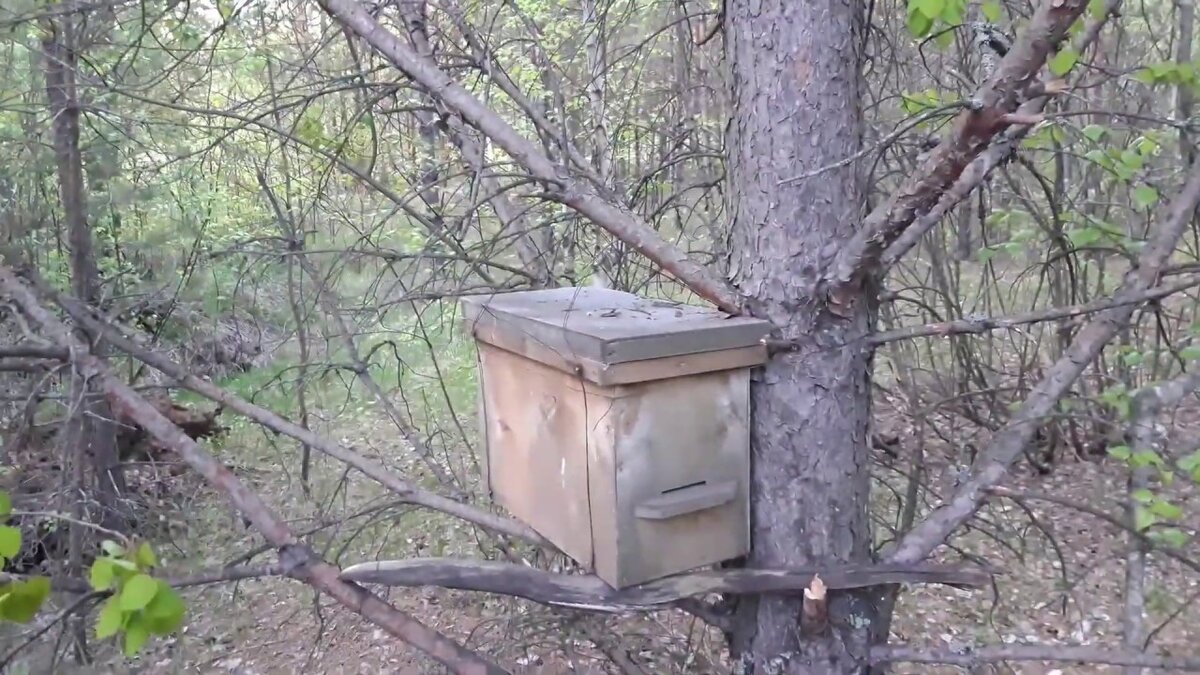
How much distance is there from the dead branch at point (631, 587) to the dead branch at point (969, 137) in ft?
1.86

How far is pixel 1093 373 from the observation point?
222 inches

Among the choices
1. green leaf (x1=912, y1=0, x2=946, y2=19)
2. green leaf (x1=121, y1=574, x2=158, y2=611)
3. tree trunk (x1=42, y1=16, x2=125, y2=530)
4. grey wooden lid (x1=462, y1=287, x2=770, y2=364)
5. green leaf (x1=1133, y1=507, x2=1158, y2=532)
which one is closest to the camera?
green leaf (x1=121, y1=574, x2=158, y2=611)

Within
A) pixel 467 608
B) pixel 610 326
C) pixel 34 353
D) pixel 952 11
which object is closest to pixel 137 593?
pixel 610 326

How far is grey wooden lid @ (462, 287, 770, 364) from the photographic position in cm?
160

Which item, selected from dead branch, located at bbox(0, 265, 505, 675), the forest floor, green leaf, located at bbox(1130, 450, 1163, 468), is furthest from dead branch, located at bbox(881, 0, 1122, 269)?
the forest floor

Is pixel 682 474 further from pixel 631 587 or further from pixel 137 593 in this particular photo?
pixel 137 593

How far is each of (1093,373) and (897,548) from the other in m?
4.40

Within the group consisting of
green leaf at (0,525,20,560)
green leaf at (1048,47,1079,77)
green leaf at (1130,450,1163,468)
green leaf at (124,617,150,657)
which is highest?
green leaf at (1048,47,1079,77)

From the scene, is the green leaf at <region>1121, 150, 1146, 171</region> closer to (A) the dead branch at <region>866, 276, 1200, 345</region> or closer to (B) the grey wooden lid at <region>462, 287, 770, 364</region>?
(A) the dead branch at <region>866, 276, 1200, 345</region>

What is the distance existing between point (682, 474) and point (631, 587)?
0.76 feet

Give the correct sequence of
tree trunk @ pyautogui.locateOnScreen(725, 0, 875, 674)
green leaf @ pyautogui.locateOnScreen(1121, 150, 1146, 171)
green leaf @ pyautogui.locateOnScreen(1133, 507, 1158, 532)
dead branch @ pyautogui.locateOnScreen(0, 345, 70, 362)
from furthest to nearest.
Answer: dead branch @ pyautogui.locateOnScreen(0, 345, 70, 362) < green leaf @ pyautogui.locateOnScreen(1121, 150, 1146, 171) < green leaf @ pyautogui.locateOnScreen(1133, 507, 1158, 532) < tree trunk @ pyautogui.locateOnScreen(725, 0, 875, 674)

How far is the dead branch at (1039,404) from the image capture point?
1.90m

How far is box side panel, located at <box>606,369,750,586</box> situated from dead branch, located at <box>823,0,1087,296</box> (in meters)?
0.32

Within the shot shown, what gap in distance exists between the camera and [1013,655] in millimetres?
1851
